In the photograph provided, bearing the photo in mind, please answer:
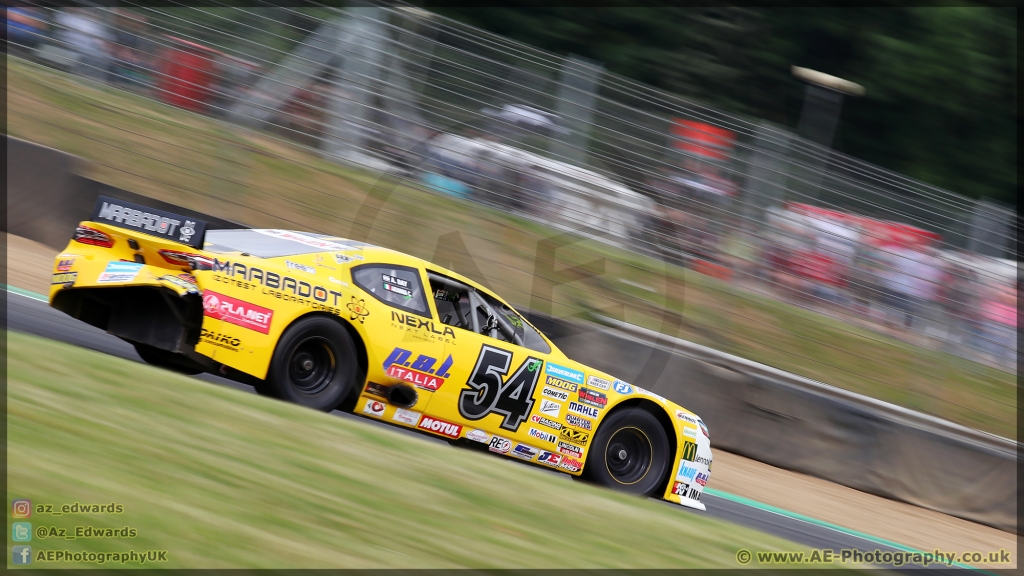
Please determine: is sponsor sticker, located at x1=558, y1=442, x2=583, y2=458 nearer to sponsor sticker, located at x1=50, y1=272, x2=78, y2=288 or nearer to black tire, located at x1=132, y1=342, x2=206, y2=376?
black tire, located at x1=132, y1=342, x2=206, y2=376

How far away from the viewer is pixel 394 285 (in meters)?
6.76

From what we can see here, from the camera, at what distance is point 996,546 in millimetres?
9688

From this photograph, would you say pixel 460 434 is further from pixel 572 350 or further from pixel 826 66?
pixel 826 66

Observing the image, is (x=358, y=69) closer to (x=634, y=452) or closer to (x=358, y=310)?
(x=358, y=310)

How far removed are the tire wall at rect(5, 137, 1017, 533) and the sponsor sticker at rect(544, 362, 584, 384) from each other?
122 inches

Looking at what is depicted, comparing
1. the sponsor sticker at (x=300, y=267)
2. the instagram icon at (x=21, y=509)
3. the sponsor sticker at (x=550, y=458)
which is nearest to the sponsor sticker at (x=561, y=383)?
the sponsor sticker at (x=550, y=458)

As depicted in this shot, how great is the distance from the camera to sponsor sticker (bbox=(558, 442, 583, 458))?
7.29 m

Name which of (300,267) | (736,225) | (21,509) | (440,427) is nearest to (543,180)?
(736,225)

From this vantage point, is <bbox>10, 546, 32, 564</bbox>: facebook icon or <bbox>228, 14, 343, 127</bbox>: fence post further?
<bbox>228, 14, 343, 127</bbox>: fence post

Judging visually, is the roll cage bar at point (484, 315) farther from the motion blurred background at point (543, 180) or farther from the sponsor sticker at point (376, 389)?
the motion blurred background at point (543, 180)

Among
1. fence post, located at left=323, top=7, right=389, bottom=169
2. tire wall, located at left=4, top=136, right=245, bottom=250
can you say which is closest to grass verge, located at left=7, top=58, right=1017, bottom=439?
fence post, located at left=323, top=7, right=389, bottom=169

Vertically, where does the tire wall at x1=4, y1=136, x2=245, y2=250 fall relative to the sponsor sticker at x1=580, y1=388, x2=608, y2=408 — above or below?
above

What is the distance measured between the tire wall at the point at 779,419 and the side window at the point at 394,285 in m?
3.75

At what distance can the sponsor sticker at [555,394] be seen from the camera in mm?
7173
